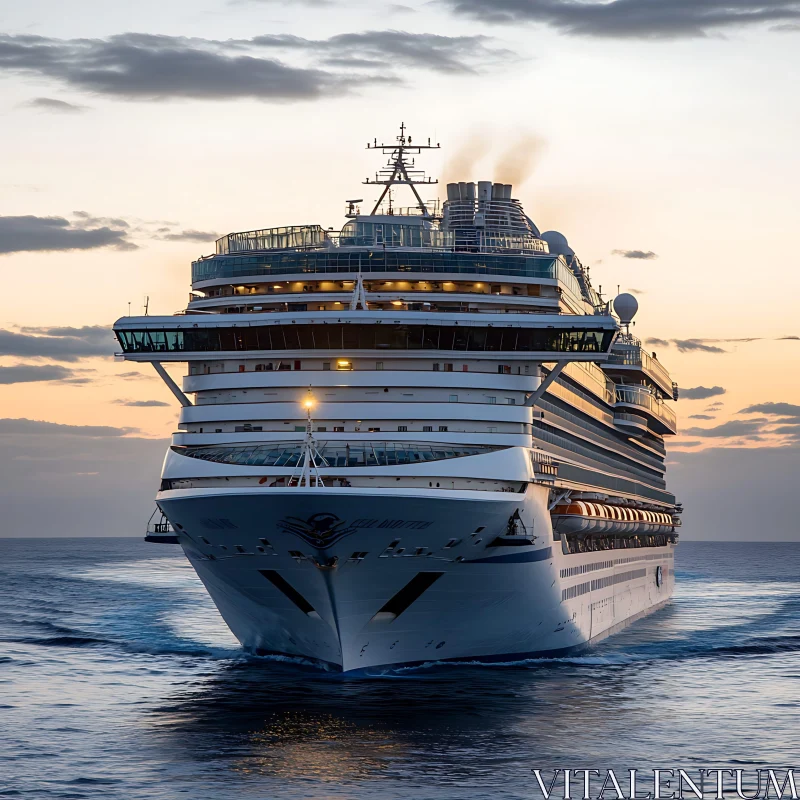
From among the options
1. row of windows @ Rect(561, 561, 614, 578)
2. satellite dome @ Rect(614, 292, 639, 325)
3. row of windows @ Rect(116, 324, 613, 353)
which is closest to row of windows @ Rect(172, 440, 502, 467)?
row of windows @ Rect(116, 324, 613, 353)

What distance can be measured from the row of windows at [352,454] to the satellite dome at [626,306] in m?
47.0

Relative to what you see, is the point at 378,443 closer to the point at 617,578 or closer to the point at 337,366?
the point at 337,366

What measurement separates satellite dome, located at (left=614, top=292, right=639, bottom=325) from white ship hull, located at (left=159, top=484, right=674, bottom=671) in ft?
140

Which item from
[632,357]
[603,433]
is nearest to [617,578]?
[603,433]

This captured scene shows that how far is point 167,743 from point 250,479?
9027mm

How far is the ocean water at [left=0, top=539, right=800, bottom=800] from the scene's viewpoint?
3194cm

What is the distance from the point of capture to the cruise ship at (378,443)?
40.2m

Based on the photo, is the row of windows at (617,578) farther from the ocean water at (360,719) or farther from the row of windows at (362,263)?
the row of windows at (362,263)

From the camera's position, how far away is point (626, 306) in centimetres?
8750

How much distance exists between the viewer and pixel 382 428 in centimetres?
4300

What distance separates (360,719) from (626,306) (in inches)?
2132

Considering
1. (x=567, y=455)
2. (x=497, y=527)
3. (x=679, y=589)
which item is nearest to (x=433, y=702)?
Answer: (x=497, y=527)

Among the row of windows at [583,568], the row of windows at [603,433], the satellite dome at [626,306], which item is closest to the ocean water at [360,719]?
the row of windows at [583,568]

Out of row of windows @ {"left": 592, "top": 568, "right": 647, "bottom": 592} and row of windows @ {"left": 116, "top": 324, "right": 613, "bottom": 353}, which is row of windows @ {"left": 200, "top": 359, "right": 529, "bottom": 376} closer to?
row of windows @ {"left": 116, "top": 324, "right": 613, "bottom": 353}
